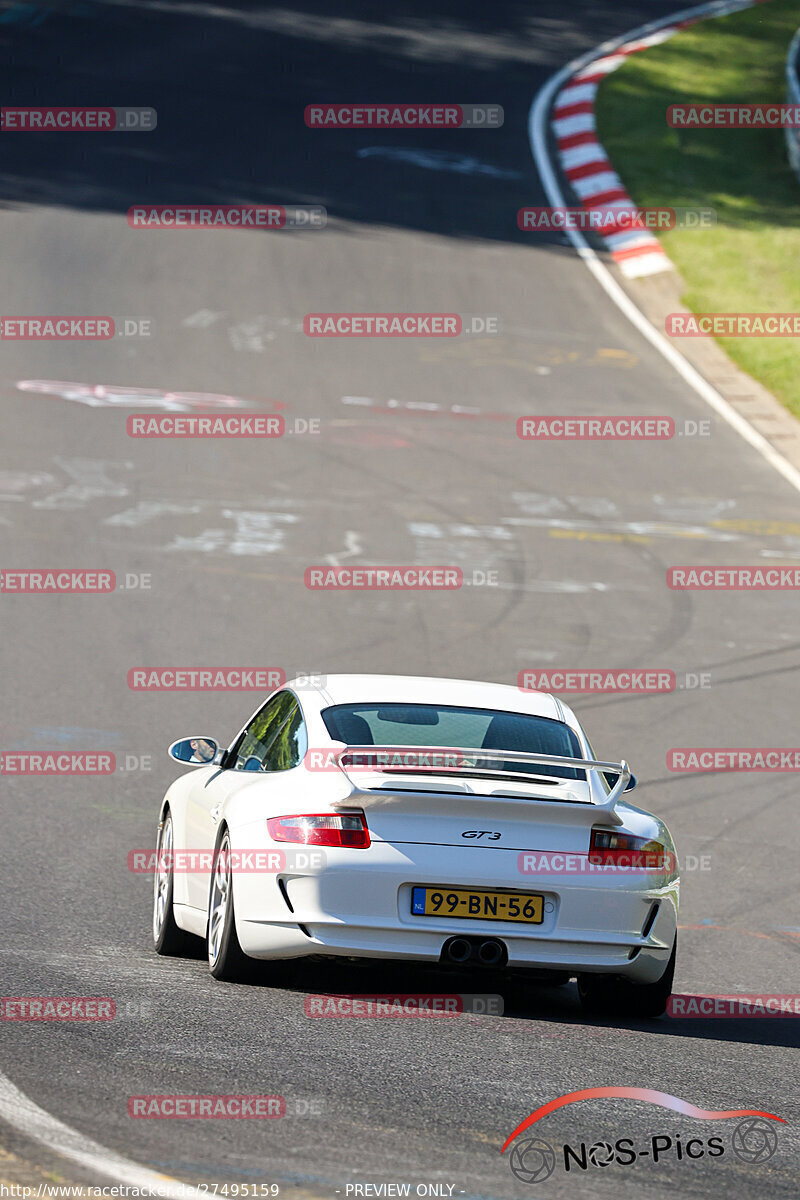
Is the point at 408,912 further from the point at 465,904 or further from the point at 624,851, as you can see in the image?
the point at 624,851

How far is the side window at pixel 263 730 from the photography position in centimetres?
765

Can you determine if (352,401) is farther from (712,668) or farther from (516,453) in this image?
(712,668)

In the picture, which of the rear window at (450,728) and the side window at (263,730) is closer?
the rear window at (450,728)

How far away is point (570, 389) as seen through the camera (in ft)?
65.0

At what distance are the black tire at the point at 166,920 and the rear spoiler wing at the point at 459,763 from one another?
144 cm

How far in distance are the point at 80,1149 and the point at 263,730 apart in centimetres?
351

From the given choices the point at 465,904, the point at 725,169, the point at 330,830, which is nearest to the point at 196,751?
the point at 330,830

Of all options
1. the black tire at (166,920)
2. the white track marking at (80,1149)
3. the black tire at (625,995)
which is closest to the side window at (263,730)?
the black tire at (166,920)

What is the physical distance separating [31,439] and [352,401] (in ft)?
12.2

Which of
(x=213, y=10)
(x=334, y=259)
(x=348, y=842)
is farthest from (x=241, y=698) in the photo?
(x=213, y=10)

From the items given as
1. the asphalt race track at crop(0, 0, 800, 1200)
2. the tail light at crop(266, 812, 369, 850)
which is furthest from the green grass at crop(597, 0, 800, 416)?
the tail light at crop(266, 812, 369, 850)

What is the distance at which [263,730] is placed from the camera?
25.8ft

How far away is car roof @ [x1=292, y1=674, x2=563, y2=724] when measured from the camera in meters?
7.66

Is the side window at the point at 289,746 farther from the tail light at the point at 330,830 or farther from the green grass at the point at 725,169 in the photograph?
the green grass at the point at 725,169
